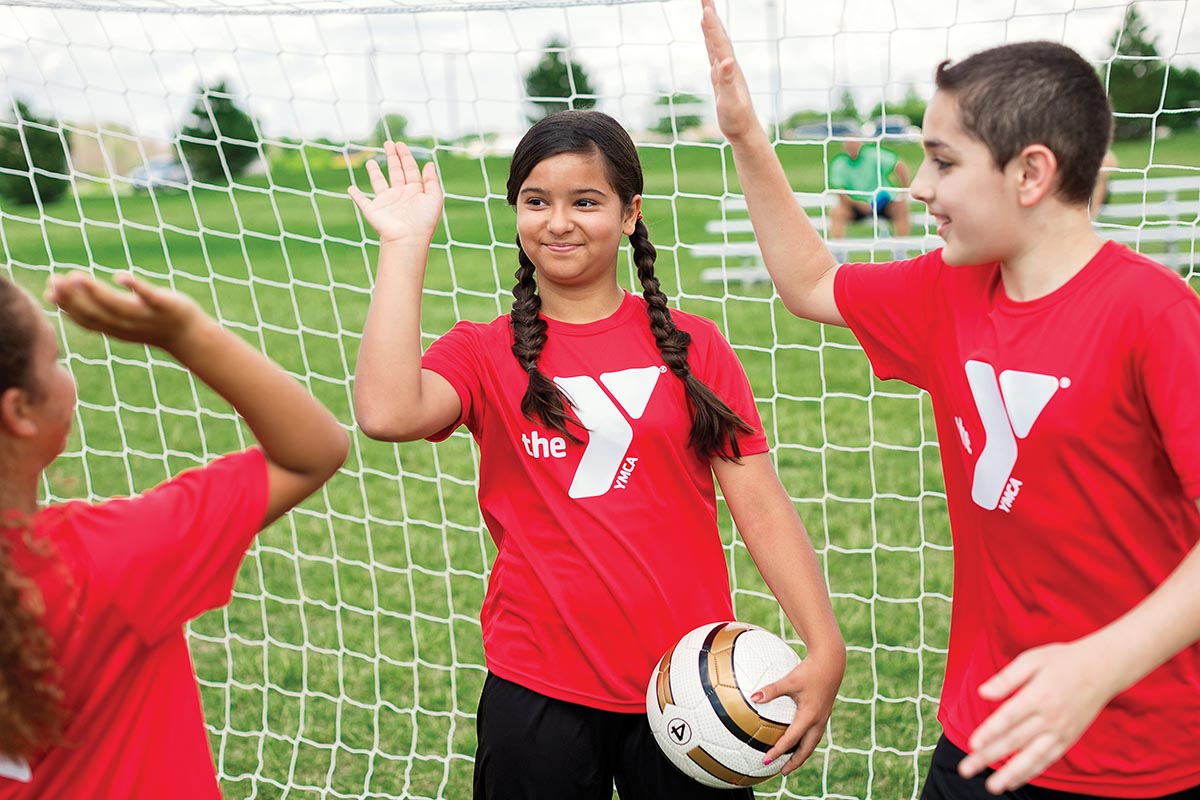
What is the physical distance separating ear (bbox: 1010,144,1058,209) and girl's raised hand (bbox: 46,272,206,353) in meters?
1.21

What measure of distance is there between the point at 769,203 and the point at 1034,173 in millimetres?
588

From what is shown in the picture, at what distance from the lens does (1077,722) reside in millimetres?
1495

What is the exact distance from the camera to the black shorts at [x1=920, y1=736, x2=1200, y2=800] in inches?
77.6

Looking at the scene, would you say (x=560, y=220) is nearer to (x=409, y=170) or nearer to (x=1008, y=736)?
(x=409, y=170)

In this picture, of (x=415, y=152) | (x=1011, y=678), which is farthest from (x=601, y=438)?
(x=415, y=152)

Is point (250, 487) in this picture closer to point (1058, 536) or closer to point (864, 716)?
point (1058, 536)

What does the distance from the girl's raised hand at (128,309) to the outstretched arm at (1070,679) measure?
3.51 ft

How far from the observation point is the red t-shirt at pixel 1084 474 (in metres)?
1.81

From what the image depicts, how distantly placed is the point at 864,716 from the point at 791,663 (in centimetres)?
187

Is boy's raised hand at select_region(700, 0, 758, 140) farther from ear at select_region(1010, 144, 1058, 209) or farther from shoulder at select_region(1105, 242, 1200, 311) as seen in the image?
shoulder at select_region(1105, 242, 1200, 311)

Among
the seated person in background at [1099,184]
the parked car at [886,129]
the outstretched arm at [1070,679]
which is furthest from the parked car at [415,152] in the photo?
the parked car at [886,129]

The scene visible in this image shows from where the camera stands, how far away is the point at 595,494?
238 centimetres

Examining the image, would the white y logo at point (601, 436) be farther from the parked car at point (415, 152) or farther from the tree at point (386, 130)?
the tree at point (386, 130)

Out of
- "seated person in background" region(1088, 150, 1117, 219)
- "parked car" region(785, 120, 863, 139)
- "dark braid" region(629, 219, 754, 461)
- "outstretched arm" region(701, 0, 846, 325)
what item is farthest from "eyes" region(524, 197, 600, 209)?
"parked car" region(785, 120, 863, 139)
